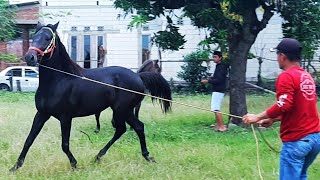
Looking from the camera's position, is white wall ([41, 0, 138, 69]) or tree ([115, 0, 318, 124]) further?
white wall ([41, 0, 138, 69])

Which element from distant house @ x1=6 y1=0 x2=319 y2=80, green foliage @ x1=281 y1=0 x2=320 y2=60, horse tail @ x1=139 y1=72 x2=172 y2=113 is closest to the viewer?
horse tail @ x1=139 y1=72 x2=172 y2=113

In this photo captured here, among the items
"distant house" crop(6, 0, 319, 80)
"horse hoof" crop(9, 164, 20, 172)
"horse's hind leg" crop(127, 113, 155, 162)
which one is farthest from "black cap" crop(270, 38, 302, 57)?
"distant house" crop(6, 0, 319, 80)

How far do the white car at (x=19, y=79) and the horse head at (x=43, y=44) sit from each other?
18.2m

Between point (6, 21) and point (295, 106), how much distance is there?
21766 millimetres

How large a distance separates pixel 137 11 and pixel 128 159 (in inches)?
145

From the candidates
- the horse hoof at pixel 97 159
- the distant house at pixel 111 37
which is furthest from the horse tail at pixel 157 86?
the distant house at pixel 111 37

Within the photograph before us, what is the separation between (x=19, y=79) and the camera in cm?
2594

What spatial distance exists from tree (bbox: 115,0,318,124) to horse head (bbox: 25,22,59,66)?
121 inches

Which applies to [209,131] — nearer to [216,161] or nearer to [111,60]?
[216,161]

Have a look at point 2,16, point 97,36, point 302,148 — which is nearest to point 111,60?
point 97,36

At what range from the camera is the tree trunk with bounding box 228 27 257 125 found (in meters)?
12.3

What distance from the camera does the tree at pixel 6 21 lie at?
82.5 feet

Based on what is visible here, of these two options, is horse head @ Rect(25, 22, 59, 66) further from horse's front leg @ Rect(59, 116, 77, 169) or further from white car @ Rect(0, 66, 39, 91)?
white car @ Rect(0, 66, 39, 91)

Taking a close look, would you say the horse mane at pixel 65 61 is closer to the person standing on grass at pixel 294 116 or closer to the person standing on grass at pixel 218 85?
the person standing on grass at pixel 294 116
